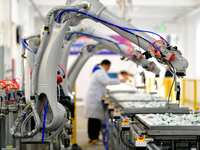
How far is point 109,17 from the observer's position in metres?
2.51

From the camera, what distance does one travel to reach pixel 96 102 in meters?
5.82

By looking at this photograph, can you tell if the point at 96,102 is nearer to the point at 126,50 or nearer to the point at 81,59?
the point at 81,59

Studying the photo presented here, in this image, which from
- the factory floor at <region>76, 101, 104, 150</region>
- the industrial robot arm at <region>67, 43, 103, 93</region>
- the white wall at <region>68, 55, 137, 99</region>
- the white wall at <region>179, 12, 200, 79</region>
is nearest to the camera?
the industrial robot arm at <region>67, 43, 103, 93</region>

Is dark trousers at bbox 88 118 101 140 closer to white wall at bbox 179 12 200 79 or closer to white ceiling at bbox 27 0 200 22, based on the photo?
white ceiling at bbox 27 0 200 22

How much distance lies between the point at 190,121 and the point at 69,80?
270 cm

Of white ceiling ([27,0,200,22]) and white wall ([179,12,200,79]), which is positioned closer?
white ceiling ([27,0,200,22])

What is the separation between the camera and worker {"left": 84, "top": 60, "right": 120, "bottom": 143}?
5770 millimetres

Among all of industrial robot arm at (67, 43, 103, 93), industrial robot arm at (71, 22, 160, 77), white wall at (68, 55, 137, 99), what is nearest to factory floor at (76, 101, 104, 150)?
industrial robot arm at (67, 43, 103, 93)

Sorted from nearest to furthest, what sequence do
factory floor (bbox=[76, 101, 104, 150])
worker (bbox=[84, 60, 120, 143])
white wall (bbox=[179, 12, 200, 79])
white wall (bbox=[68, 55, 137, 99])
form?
1. factory floor (bbox=[76, 101, 104, 150])
2. worker (bbox=[84, 60, 120, 143])
3. white wall (bbox=[179, 12, 200, 79])
4. white wall (bbox=[68, 55, 137, 99])

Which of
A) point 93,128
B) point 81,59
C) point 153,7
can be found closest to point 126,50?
point 81,59

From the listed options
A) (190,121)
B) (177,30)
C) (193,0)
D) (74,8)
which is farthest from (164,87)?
(74,8)

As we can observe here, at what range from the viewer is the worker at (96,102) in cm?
577

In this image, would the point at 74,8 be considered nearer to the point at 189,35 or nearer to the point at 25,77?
the point at 25,77

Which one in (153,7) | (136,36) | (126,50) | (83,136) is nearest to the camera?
(136,36)
